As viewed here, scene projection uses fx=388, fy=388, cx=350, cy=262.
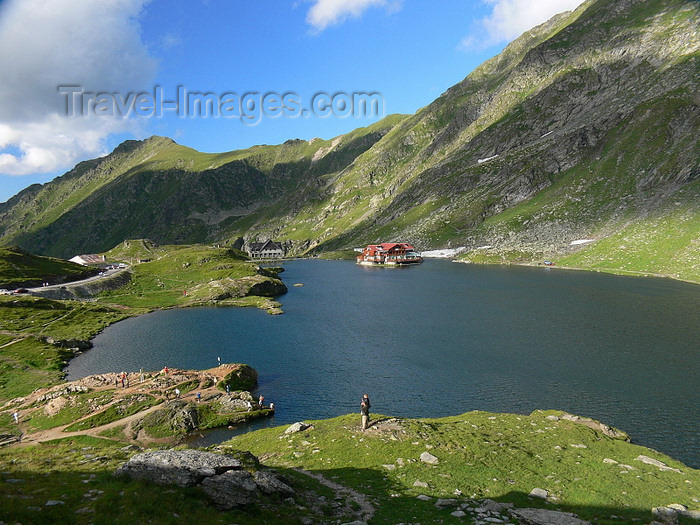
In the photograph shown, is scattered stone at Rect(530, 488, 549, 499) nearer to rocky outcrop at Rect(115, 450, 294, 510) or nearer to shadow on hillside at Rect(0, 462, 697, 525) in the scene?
shadow on hillside at Rect(0, 462, 697, 525)

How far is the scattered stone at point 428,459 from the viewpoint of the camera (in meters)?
28.0

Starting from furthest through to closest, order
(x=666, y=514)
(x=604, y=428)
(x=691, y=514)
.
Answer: (x=604, y=428) → (x=691, y=514) → (x=666, y=514)

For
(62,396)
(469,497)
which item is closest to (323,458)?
(469,497)

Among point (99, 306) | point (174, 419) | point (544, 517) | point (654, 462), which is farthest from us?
point (99, 306)

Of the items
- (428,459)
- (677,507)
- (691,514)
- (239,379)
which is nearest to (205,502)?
(428,459)

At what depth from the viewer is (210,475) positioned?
1923 centimetres

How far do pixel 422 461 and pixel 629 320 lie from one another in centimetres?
7724

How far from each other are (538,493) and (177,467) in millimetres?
20858

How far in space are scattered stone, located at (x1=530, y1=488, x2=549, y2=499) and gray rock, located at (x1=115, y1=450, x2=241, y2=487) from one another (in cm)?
1762

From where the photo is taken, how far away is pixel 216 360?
70938 mm

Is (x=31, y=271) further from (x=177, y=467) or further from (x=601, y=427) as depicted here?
(x=601, y=427)

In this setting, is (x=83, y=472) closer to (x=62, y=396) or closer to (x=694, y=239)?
(x=62, y=396)

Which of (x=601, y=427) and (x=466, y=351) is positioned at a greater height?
(x=601, y=427)

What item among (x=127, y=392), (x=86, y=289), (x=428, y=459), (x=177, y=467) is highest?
(x=177, y=467)
